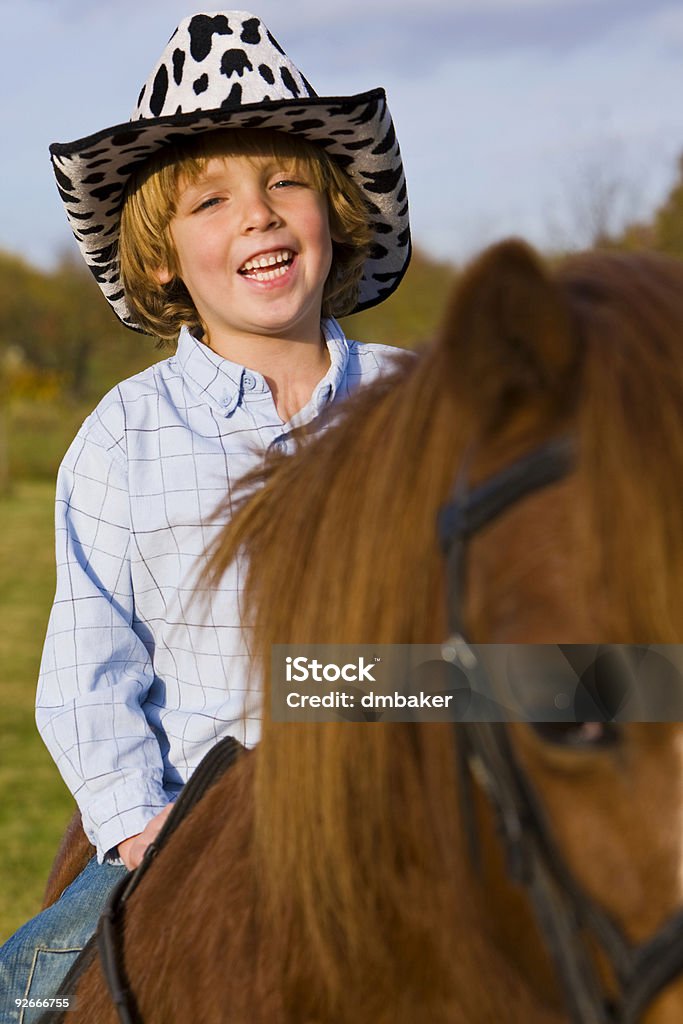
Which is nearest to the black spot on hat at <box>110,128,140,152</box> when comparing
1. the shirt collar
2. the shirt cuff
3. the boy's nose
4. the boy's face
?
the boy's face

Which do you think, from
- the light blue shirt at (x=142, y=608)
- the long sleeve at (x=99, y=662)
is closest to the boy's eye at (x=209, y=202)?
the light blue shirt at (x=142, y=608)

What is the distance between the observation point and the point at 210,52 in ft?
6.79

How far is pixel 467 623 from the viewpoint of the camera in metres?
1.01

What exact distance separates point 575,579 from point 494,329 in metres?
0.24

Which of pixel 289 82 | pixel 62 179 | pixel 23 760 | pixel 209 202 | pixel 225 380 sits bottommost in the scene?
pixel 225 380

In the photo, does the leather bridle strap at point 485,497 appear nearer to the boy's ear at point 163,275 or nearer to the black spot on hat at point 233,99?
the black spot on hat at point 233,99

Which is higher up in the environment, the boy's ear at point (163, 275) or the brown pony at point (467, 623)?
the boy's ear at point (163, 275)

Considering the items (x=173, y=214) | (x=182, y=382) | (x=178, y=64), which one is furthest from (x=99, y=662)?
(x=178, y=64)

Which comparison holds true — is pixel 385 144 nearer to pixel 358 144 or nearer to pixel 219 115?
pixel 358 144

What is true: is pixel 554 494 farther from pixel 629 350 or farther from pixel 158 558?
pixel 158 558

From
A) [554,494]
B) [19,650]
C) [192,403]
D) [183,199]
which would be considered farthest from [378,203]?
[19,650]

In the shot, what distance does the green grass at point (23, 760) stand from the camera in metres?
5.50

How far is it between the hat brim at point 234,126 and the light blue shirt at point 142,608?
0.44 m

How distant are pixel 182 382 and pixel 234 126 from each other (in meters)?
0.49
